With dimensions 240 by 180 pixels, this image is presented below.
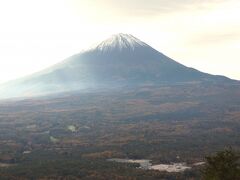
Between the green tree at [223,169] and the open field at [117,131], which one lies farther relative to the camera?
the open field at [117,131]

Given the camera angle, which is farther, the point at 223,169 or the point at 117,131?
the point at 117,131

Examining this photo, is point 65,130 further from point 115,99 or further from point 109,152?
point 115,99

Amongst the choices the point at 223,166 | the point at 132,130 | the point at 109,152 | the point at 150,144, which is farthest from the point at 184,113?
the point at 223,166

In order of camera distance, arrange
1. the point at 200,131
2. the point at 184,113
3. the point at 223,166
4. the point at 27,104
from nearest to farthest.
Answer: the point at 223,166 → the point at 200,131 → the point at 184,113 → the point at 27,104

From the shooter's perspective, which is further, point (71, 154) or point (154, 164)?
point (71, 154)

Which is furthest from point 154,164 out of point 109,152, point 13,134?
point 13,134

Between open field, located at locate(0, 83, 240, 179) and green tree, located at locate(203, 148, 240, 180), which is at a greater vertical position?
green tree, located at locate(203, 148, 240, 180)

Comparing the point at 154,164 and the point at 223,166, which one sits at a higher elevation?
the point at 223,166

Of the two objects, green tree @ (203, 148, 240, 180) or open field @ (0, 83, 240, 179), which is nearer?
green tree @ (203, 148, 240, 180)

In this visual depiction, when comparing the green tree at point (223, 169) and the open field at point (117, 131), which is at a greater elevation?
the green tree at point (223, 169)

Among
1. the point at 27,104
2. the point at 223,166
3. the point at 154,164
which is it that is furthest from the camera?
the point at 27,104

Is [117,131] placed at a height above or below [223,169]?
below
